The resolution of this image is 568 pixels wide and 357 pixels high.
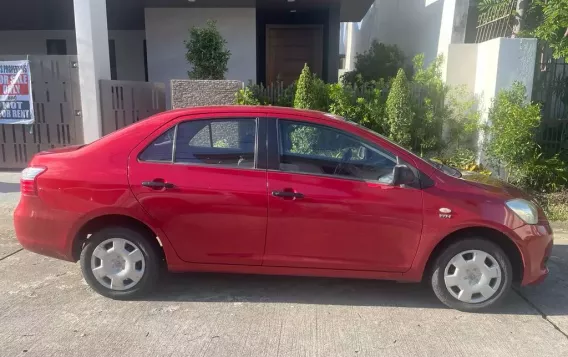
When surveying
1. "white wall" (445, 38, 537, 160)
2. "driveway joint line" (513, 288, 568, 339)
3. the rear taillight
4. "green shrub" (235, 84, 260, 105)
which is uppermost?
"white wall" (445, 38, 537, 160)

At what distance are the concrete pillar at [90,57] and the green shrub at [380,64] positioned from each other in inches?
215

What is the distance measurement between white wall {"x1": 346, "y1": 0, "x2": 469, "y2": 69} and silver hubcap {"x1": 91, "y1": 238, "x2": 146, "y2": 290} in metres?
7.05

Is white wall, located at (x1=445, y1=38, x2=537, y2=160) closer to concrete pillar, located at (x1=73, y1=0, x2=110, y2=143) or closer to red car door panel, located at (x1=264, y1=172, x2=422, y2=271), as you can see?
red car door panel, located at (x1=264, y1=172, x2=422, y2=271)

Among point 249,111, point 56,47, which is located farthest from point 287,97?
point 56,47

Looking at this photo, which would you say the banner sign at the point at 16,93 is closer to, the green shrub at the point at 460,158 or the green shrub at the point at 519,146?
the green shrub at the point at 460,158

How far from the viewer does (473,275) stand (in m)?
3.89

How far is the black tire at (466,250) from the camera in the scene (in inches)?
152

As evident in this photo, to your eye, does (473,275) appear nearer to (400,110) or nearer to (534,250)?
(534,250)

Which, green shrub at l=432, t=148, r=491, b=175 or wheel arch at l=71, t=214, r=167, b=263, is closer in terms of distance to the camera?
wheel arch at l=71, t=214, r=167, b=263

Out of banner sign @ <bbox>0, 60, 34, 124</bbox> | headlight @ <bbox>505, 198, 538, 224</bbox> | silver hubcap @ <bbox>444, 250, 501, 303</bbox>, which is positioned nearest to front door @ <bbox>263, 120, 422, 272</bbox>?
silver hubcap @ <bbox>444, 250, 501, 303</bbox>

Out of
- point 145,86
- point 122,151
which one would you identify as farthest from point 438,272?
point 145,86

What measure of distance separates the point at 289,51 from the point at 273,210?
10.4 meters

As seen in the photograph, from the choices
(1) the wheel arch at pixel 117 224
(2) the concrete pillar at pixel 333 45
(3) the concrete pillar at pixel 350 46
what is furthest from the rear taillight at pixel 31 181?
(3) the concrete pillar at pixel 350 46

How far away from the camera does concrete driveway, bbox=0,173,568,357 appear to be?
337 cm
